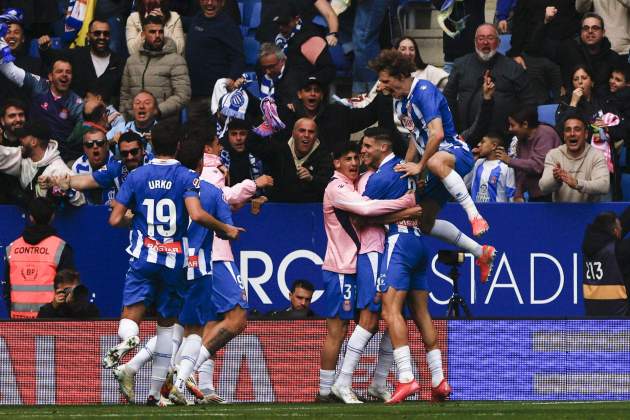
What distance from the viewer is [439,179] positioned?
12578mm

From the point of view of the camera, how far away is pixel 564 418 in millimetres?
10398

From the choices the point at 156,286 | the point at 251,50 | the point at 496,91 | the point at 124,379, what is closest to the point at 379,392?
the point at 156,286

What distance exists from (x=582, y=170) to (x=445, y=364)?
3.01 meters

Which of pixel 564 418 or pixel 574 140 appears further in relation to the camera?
pixel 574 140

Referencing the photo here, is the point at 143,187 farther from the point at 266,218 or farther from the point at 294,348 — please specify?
the point at 266,218

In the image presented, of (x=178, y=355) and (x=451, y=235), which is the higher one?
(x=451, y=235)

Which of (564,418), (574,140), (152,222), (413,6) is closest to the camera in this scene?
(564,418)

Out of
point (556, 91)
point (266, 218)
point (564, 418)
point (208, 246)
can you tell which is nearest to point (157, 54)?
point (266, 218)

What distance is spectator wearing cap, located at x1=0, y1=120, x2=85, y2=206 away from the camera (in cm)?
1521

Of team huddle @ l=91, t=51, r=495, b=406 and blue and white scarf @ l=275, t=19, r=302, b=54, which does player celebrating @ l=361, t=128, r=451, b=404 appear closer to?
team huddle @ l=91, t=51, r=495, b=406

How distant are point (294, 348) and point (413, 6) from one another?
673 centimetres

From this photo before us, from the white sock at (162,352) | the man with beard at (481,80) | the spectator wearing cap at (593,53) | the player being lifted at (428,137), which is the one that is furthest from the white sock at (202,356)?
the spectator wearing cap at (593,53)

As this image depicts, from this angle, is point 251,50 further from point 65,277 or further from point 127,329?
point 127,329

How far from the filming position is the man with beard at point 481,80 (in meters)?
16.5
